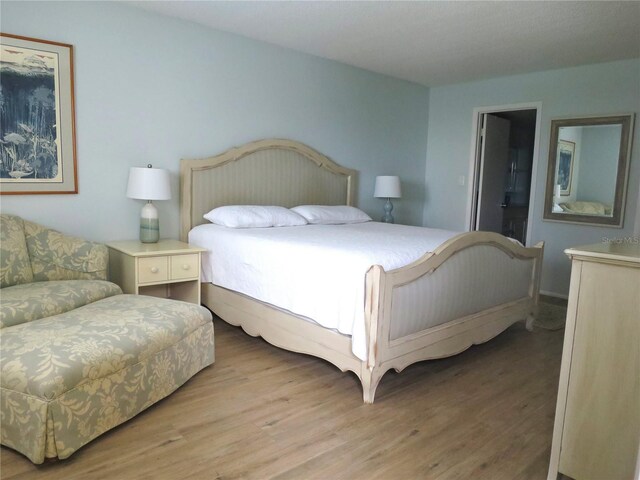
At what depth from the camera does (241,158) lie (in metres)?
3.79

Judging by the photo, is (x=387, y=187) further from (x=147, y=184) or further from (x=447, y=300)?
(x=147, y=184)

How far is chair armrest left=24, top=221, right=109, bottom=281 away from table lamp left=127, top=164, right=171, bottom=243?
0.43 meters

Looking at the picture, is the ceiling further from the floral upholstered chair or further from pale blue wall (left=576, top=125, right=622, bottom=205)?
the floral upholstered chair

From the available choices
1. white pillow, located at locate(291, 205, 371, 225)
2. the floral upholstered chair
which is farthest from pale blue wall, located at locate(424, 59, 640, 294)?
the floral upholstered chair

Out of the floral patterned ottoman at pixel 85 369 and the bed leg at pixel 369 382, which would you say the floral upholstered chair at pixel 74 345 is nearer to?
the floral patterned ottoman at pixel 85 369

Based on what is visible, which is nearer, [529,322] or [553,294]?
[529,322]

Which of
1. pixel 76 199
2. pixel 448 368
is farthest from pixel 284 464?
Result: pixel 76 199

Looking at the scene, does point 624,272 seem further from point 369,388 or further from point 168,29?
point 168,29

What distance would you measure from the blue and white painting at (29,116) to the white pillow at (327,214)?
1.80m

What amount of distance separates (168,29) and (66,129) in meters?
1.04

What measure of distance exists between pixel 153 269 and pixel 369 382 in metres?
1.53

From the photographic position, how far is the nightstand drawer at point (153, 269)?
2.83 metres

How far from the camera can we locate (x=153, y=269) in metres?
2.88

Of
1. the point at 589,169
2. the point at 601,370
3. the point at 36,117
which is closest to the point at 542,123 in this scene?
the point at 589,169
